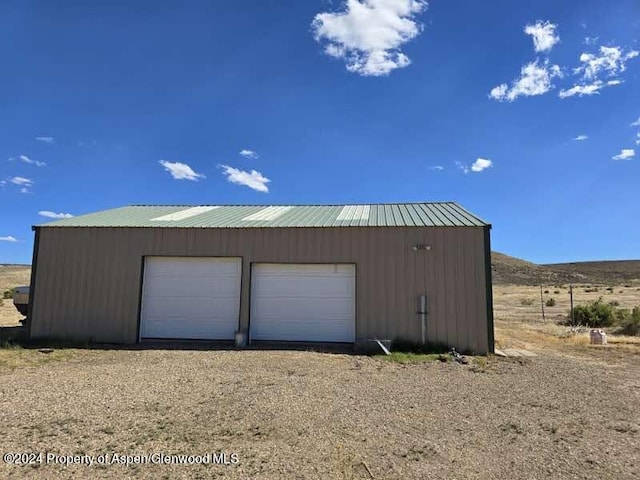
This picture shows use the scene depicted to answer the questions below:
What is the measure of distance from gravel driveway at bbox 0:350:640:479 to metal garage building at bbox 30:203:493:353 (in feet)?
8.67

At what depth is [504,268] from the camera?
63656 millimetres

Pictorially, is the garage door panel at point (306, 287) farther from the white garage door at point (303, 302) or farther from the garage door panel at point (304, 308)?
the garage door panel at point (304, 308)

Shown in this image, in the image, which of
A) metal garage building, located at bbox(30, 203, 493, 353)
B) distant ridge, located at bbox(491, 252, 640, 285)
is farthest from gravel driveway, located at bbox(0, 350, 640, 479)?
distant ridge, located at bbox(491, 252, 640, 285)

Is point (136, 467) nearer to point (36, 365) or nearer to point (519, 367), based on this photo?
point (36, 365)

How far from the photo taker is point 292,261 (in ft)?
38.4

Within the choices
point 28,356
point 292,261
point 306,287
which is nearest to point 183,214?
point 292,261

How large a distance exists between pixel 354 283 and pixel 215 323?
380 centimetres

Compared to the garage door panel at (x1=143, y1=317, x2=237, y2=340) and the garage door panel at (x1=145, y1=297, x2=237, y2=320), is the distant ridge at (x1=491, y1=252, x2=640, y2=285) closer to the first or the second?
the garage door panel at (x1=145, y1=297, x2=237, y2=320)

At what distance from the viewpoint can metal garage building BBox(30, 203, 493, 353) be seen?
11086 mm

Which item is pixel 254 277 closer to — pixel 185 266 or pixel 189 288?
pixel 189 288

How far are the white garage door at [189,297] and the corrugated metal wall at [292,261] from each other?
0.29 meters

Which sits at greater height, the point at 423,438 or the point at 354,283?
the point at 354,283

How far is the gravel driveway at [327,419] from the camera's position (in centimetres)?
399

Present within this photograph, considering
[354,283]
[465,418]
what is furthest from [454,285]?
[465,418]
